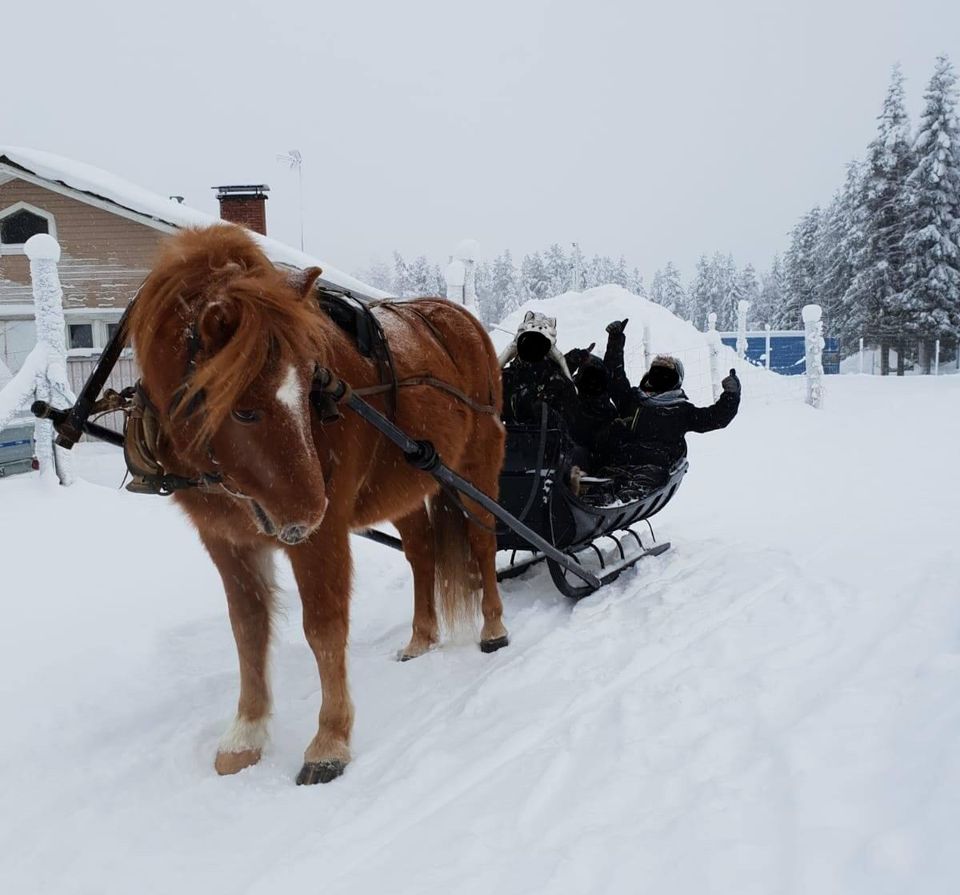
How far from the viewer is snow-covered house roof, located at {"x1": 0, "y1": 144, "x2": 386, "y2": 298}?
11844 mm

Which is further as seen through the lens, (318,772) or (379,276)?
(379,276)

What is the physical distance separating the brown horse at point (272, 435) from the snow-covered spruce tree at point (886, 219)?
32.4 metres

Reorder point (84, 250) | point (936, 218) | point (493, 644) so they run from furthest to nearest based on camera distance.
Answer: point (936, 218) < point (84, 250) < point (493, 644)

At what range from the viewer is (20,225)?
13.2m

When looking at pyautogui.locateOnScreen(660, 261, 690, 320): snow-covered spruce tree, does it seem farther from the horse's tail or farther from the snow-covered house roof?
the horse's tail

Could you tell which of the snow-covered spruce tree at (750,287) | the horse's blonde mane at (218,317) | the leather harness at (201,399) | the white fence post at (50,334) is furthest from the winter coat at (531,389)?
the snow-covered spruce tree at (750,287)

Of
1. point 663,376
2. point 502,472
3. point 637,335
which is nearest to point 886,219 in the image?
point 637,335

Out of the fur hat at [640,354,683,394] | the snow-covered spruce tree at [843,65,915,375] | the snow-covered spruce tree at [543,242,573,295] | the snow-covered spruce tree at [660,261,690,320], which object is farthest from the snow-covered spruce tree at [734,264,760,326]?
the fur hat at [640,354,683,394]

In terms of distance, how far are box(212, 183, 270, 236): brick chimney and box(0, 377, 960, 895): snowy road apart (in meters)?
12.8

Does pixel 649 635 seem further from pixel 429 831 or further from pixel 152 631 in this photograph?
pixel 152 631

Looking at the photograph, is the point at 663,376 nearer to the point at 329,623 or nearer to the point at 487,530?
the point at 487,530

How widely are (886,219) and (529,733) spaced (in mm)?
34485

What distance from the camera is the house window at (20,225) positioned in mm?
12930

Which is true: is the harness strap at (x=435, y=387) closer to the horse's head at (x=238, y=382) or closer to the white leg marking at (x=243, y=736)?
the horse's head at (x=238, y=382)
